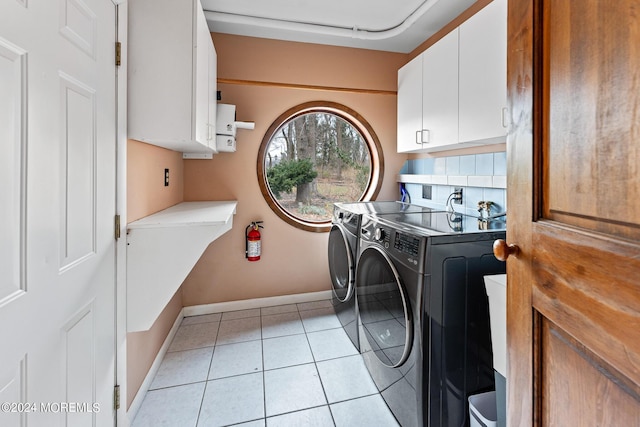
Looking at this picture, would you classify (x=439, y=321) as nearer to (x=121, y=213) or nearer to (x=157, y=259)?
(x=157, y=259)

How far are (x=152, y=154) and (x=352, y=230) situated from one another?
51.9 inches

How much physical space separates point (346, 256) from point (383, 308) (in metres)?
0.65

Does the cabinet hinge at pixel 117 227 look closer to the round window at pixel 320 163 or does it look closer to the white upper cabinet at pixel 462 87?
the round window at pixel 320 163

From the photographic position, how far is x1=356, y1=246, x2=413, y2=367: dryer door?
1.33m

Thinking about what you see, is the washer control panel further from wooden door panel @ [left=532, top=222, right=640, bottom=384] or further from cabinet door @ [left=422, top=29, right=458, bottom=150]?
cabinet door @ [left=422, top=29, right=458, bottom=150]

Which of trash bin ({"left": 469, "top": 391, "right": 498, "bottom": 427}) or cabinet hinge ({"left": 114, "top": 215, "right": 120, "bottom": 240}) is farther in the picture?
cabinet hinge ({"left": 114, "top": 215, "right": 120, "bottom": 240})

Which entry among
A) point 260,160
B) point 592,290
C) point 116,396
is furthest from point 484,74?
point 116,396

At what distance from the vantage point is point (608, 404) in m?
0.49

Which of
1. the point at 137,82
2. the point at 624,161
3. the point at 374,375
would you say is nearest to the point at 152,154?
the point at 137,82

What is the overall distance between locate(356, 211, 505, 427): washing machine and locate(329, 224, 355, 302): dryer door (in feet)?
1.95

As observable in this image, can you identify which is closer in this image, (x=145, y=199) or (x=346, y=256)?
(x=145, y=199)

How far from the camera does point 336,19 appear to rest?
2344mm

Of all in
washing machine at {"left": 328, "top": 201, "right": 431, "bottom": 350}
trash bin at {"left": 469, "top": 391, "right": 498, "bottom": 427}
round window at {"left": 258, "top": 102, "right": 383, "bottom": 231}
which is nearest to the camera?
trash bin at {"left": 469, "top": 391, "right": 498, "bottom": 427}

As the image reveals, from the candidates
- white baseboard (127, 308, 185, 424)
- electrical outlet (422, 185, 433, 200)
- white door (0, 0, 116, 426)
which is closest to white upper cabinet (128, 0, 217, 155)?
white door (0, 0, 116, 426)
